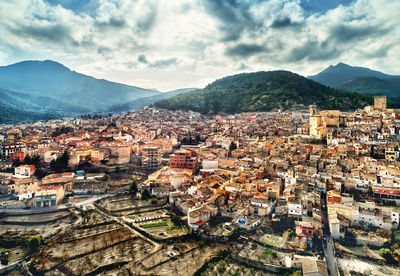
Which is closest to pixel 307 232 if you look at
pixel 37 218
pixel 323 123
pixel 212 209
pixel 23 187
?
pixel 212 209

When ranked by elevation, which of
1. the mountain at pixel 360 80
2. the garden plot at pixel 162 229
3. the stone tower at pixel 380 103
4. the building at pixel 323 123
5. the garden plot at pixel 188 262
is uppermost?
the mountain at pixel 360 80

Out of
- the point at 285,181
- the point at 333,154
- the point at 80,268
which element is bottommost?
the point at 80,268

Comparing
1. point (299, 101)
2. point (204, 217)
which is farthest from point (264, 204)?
point (299, 101)

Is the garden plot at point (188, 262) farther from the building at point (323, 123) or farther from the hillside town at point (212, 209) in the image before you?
the building at point (323, 123)

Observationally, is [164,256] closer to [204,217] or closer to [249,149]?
[204,217]

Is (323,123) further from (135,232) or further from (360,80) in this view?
(360,80)

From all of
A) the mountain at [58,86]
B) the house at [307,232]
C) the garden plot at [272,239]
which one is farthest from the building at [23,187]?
the mountain at [58,86]
